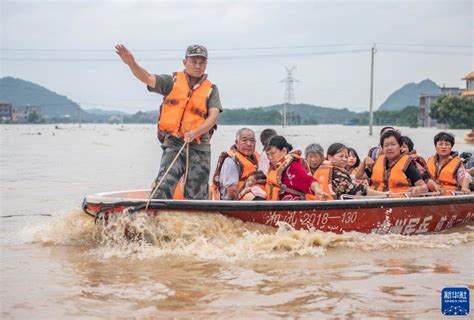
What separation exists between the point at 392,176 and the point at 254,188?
198cm

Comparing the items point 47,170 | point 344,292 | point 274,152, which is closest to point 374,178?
point 274,152

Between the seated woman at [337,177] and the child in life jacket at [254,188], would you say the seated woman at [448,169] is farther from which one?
the child in life jacket at [254,188]

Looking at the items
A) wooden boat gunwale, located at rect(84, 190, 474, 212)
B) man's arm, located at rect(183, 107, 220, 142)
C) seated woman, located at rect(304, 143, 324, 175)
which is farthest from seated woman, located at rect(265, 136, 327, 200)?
man's arm, located at rect(183, 107, 220, 142)

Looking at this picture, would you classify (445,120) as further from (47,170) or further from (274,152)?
(274,152)

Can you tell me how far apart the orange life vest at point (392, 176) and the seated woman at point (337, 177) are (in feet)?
0.89

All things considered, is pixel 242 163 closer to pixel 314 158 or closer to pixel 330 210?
pixel 314 158

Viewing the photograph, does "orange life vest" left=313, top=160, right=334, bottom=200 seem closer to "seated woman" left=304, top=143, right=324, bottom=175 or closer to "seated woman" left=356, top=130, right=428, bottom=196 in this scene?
"seated woman" left=304, top=143, right=324, bottom=175

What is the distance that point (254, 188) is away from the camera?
8266mm

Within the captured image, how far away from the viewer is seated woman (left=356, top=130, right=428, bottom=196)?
28.9 ft

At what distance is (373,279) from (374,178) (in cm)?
297

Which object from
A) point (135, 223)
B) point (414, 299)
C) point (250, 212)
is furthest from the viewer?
point (250, 212)

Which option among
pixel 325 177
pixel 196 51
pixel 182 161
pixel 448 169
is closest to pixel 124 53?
pixel 196 51

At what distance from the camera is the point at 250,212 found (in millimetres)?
7715

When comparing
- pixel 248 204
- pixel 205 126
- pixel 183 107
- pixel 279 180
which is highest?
pixel 183 107
